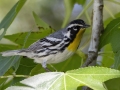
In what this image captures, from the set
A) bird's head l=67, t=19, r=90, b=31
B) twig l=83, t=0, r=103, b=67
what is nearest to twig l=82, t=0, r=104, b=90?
twig l=83, t=0, r=103, b=67

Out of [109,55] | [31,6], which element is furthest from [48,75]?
[31,6]

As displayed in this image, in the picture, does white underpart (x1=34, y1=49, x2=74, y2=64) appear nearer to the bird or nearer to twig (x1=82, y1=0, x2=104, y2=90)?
the bird

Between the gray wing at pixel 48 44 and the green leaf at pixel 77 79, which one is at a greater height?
the gray wing at pixel 48 44

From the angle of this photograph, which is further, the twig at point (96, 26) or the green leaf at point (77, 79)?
the twig at point (96, 26)

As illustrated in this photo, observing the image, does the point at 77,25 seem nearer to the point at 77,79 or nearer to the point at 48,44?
the point at 48,44

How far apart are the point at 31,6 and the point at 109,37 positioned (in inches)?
56.8

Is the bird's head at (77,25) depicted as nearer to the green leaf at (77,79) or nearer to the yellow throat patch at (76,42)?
the yellow throat patch at (76,42)

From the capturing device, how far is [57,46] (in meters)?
0.92

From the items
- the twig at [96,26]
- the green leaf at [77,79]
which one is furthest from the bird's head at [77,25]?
the green leaf at [77,79]

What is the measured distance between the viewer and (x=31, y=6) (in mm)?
2170

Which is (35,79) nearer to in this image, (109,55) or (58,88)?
(58,88)

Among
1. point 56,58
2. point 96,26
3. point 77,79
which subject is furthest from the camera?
point 56,58

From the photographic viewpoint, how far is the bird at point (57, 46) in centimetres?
88

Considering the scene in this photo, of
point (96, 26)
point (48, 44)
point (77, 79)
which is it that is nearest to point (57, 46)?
point (48, 44)
